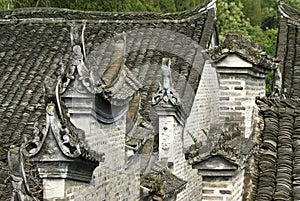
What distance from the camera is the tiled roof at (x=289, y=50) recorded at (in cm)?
1327

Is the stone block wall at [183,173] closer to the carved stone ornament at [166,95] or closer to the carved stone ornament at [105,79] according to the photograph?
the carved stone ornament at [166,95]

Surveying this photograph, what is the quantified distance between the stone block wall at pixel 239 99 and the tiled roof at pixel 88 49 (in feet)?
Answer: 10.8

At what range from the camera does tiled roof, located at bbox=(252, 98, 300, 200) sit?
7.51 m

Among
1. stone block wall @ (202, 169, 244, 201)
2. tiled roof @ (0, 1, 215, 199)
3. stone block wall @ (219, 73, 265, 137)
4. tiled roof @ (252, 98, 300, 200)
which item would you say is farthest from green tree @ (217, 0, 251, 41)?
stone block wall @ (202, 169, 244, 201)

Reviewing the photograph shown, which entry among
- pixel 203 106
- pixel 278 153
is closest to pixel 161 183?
pixel 278 153

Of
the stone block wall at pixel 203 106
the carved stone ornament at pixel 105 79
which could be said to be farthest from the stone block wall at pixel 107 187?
the stone block wall at pixel 203 106

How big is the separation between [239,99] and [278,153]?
92cm

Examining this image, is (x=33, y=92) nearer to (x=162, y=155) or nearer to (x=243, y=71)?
(x=162, y=155)

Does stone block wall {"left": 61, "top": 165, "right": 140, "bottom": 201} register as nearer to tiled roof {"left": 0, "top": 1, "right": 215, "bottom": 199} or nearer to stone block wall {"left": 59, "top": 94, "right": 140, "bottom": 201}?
stone block wall {"left": 59, "top": 94, "right": 140, "bottom": 201}

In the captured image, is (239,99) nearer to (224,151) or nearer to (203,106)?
(224,151)

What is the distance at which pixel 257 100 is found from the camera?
9.15 m

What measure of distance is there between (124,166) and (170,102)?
97.7 inches

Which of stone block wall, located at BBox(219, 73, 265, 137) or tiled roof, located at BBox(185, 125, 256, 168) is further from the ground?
stone block wall, located at BBox(219, 73, 265, 137)

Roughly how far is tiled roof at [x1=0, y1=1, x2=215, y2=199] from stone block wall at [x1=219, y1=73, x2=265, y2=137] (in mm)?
3293
